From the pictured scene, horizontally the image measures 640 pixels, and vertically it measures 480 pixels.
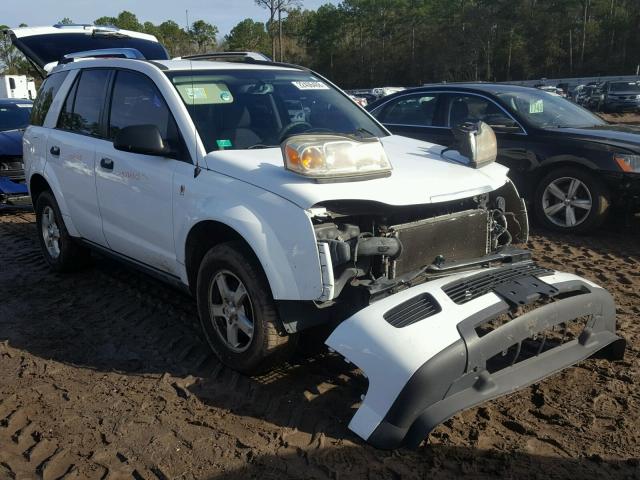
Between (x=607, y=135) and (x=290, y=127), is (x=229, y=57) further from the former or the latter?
(x=607, y=135)

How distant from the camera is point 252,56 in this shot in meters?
5.06

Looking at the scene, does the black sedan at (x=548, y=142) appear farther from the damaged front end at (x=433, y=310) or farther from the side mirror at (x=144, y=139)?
the side mirror at (x=144, y=139)

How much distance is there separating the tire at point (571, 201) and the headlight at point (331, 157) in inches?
162

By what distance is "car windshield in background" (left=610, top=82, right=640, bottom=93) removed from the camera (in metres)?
28.4

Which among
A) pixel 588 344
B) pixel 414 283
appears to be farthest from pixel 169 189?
pixel 588 344

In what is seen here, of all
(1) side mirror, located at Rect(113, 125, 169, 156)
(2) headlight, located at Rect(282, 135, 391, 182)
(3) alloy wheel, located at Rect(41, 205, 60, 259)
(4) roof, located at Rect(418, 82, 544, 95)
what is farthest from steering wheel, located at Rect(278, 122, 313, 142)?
(4) roof, located at Rect(418, 82, 544, 95)

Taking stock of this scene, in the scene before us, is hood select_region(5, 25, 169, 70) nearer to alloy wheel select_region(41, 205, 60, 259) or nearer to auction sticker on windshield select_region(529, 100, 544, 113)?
alloy wheel select_region(41, 205, 60, 259)

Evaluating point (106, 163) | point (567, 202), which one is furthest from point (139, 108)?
point (567, 202)

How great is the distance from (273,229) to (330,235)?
0.95ft

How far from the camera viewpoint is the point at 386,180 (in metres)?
3.22

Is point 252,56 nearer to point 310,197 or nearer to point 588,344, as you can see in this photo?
point 310,197

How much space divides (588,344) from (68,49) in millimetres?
8029

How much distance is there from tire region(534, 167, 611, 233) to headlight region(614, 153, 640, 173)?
0.29 metres

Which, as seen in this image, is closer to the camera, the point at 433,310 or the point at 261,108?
the point at 433,310
